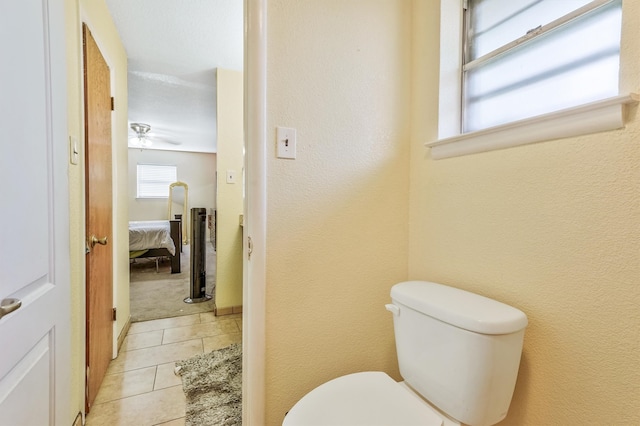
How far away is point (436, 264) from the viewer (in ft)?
3.67

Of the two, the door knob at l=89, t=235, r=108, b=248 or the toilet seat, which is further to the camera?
the door knob at l=89, t=235, r=108, b=248

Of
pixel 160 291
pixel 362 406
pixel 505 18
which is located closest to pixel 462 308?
pixel 362 406

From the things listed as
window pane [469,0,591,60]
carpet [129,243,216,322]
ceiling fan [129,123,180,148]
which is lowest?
carpet [129,243,216,322]

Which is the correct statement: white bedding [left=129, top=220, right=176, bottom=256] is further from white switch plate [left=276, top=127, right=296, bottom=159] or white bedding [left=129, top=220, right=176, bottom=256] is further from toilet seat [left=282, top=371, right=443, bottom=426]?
toilet seat [left=282, top=371, right=443, bottom=426]

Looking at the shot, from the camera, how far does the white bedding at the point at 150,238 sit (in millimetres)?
3857

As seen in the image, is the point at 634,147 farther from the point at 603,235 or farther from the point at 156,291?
the point at 156,291

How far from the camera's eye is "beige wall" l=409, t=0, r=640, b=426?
63cm

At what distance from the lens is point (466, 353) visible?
743 millimetres

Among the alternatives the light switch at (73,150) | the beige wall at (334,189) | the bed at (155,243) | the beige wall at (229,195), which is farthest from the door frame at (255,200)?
the bed at (155,243)

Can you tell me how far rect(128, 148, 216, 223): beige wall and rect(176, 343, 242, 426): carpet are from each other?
5.24m

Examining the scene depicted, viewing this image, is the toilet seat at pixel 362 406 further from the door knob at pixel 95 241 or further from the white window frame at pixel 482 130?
the door knob at pixel 95 241

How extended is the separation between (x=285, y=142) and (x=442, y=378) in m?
0.93

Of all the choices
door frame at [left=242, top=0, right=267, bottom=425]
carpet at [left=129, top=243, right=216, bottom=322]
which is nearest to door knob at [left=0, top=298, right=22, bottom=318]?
door frame at [left=242, top=0, right=267, bottom=425]

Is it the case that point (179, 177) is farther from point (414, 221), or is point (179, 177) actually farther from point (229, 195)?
point (414, 221)
